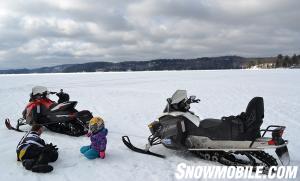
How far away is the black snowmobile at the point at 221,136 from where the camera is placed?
18.0ft

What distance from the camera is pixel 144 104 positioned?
13.8 m

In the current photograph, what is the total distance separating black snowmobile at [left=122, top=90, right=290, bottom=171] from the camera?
217 inches

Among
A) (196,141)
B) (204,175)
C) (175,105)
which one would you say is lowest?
(204,175)

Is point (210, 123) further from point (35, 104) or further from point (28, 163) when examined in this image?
point (35, 104)

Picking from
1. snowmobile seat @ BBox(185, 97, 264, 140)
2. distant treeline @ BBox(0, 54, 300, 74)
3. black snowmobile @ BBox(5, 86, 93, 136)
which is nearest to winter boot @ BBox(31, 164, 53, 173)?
snowmobile seat @ BBox(185, 97, 264, 140)

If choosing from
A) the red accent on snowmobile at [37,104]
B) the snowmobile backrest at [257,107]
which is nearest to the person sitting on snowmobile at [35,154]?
the red accent on snowmobile at [37,104]

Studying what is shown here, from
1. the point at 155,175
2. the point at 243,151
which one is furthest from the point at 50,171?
the point at 243,151

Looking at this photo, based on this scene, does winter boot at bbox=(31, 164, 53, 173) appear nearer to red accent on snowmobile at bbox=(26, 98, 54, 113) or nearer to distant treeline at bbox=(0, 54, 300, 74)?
red accent on snowmobile at bbox=(26, 98, 54, 113)

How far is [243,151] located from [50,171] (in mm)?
3135

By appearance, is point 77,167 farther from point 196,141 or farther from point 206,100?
point 206,100

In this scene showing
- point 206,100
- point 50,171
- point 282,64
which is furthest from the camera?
point 282,64

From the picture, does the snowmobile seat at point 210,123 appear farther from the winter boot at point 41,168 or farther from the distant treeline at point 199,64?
the distant treeline at point 199,64

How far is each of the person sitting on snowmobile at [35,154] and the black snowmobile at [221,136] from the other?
178 centimetres

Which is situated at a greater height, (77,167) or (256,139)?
(256,139)
